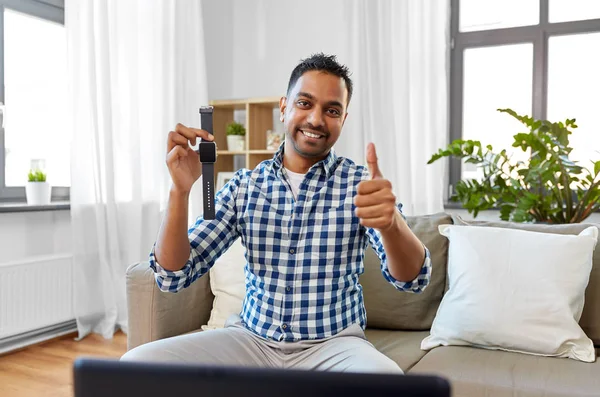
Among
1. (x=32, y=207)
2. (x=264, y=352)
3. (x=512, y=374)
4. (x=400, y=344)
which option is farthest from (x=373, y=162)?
(x=32, y=207)

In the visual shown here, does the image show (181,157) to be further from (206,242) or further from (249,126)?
(249,126)

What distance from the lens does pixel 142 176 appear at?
3.60m

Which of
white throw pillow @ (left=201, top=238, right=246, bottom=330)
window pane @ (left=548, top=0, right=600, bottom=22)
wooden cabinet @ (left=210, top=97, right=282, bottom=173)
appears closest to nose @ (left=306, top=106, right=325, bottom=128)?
white throw pillow @ (left=201, top=238, right=246, bottom=330)

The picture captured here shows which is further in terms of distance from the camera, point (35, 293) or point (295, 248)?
point (35, 293)

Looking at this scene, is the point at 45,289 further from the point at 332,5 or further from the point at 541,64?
the point at 541,64

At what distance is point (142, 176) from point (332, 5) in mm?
1688

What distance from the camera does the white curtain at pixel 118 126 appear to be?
323cm

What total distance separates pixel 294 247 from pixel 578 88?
2688 mm

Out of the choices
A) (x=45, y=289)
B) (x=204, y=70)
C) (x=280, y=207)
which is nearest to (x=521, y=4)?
(x=204, y=70)

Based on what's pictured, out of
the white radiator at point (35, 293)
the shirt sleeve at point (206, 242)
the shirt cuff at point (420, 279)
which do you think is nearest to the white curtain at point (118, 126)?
the white radiator at point (35, 293)

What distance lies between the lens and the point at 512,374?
156 cm

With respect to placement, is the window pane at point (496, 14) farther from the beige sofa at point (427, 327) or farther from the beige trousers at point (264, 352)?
the beige trousers at point (264, 352)

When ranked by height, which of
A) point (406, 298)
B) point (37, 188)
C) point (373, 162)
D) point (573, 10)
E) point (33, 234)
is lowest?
point (406, 298)

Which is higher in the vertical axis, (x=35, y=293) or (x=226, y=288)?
(x=226, y=288)
